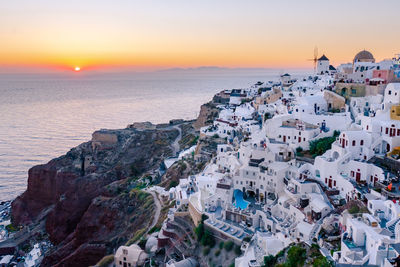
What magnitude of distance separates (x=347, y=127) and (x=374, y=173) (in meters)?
8.59

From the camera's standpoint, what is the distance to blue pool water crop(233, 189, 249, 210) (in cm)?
2914

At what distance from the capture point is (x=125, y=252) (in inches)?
1223

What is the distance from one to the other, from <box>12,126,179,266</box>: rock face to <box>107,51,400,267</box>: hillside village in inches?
394

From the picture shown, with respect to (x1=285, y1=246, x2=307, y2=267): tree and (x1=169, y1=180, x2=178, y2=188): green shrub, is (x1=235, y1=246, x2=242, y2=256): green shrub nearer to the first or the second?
(x1=285, y1=246, x2=307, y2=267): tree

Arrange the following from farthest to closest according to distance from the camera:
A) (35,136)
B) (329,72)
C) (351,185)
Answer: (35,136) → (329,72) → (351,185)

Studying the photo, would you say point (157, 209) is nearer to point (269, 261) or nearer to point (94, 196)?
point (94, 196)

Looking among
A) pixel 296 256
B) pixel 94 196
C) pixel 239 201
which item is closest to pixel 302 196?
pixel 239 201

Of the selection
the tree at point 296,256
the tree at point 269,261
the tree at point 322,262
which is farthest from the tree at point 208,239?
the tree at point 322,262

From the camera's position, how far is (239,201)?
98.6 ft

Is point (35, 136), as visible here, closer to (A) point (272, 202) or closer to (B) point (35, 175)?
(B) point (35, 175)

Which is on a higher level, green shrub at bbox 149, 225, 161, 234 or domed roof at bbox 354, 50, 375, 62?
domed roof at bbox 354, 50, 375, 62

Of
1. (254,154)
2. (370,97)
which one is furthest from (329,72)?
(254,154)

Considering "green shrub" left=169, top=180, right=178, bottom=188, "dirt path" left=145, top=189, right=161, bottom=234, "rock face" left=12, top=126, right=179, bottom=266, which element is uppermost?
"green shrub" left=169, top=180, right=178, bottom=188

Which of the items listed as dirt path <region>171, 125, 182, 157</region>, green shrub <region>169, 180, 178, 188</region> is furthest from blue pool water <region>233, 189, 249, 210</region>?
dirt path <region>171, 125, 182, 157</region>
